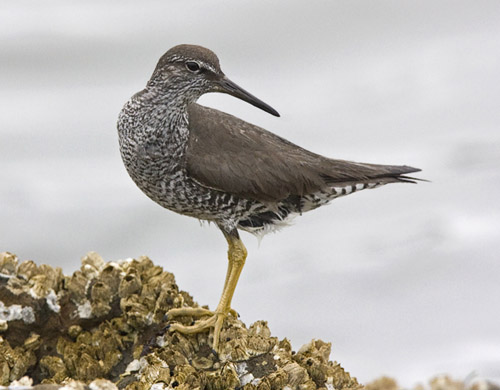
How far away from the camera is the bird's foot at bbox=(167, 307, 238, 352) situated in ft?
15.1

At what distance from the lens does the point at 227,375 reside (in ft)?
13.8

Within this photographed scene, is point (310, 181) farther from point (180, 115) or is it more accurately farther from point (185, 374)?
point (185, 374)

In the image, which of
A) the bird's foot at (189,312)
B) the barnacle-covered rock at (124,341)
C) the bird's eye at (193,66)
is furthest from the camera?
the bird's eye at (193,66)

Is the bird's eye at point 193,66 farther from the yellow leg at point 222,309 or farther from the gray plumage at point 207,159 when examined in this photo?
the yellow leg at point 222,309

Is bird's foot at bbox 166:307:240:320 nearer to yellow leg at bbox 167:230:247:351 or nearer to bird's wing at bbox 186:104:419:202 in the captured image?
yellow leg at bbox 167:230:247:351

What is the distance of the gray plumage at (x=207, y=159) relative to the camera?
15.8 feet

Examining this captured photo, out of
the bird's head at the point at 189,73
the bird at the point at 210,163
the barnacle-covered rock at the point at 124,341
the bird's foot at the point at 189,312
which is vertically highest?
the bird's head at the point at 189,73

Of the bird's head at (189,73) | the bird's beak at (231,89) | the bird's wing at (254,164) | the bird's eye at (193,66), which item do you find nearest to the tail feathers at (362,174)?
the bird's wing at (254,164)

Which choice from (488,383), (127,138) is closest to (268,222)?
(127,138)

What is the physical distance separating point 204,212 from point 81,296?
32.9 inches

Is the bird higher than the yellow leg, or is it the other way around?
the bird

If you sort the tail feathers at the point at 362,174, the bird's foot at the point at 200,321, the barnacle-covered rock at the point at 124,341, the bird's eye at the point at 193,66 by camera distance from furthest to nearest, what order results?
the tail feathers at the point at 362,174
the bird's eye at the point at 193,66
the bird's foot at the point at 200,321
the barnacle-covered rock at the point at 124,341

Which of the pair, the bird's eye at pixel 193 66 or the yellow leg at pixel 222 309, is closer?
the yellow leg at pixel 222 309

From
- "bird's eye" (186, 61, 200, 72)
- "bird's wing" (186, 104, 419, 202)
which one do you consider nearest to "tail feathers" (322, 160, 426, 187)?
"bird's wing" (186, 104, 419, 202)
